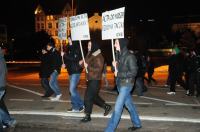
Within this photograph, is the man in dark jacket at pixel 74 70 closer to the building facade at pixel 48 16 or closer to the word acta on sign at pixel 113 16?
the word acta on sign at pixel 113 16

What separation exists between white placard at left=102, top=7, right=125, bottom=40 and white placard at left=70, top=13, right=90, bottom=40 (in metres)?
1.12

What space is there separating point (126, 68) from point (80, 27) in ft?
10.1

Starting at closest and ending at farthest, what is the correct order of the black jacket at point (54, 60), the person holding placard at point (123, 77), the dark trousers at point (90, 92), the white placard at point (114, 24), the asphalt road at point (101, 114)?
the person holding placard at point (123, 77), the white placard at point (114, 24), the asphalt road at point (101, 114), the dark trousers at point (90, 92), the black jacket at point (54, 60)

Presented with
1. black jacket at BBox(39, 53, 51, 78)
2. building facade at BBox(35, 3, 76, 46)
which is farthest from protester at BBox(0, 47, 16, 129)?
building facade at BBox(35, 3, 76, 46)

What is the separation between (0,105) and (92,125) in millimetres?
2032

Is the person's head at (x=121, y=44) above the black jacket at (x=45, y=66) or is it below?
above

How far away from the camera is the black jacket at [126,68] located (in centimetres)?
797

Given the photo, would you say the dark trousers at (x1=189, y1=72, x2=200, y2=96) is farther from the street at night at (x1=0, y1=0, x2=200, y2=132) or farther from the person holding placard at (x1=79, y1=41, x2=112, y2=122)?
the person holding placard at (x1=79, y1=41, x2=112, y2=122)

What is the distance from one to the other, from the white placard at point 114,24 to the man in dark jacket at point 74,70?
1.47 m

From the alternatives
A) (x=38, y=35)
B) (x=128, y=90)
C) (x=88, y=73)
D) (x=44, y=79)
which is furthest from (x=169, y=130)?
(x=38, y=35)

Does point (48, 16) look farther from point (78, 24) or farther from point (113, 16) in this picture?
point (113, 16)

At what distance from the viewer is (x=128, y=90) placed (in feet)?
26.3

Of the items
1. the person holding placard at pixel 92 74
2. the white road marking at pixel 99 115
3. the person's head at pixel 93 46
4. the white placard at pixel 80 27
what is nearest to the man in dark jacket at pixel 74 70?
the white placard at pixel 80 27

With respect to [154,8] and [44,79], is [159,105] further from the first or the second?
[154,8]
